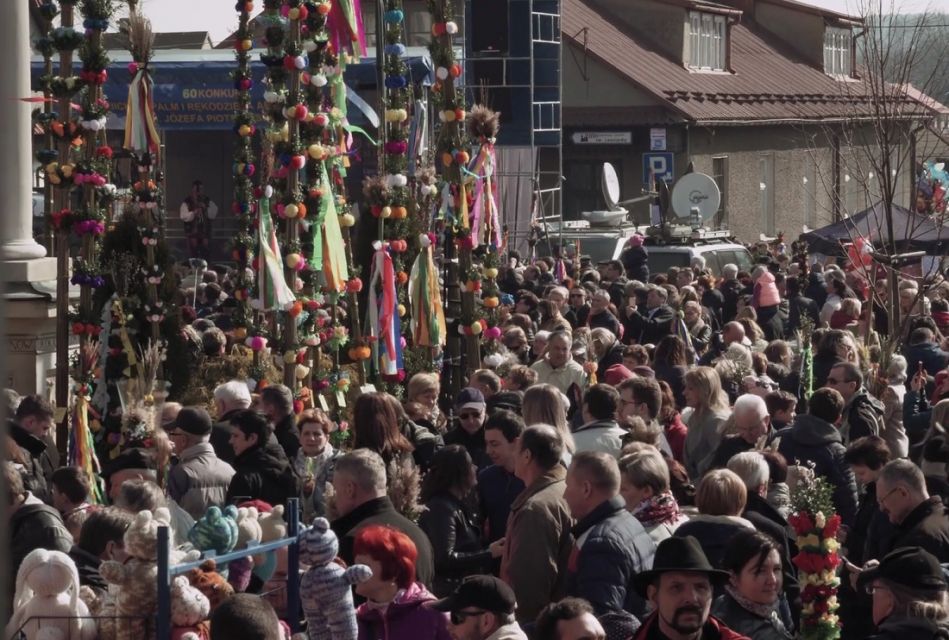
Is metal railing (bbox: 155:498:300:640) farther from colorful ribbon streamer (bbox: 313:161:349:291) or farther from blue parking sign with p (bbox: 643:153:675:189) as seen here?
blue parking sign with p (bbox: 643:153:675:189)

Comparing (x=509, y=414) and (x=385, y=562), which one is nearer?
(x=385, y=562)

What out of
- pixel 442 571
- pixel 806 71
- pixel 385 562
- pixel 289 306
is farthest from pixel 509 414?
pixel 806 71

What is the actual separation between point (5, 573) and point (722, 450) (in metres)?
6.85

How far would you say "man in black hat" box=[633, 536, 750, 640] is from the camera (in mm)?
4355

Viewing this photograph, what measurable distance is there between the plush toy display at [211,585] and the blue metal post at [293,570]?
0.19 meters

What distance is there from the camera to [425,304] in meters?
12.1

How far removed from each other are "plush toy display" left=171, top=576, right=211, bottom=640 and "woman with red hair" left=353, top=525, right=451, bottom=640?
0.56 meters

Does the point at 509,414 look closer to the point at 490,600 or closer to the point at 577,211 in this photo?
the point at 490,600

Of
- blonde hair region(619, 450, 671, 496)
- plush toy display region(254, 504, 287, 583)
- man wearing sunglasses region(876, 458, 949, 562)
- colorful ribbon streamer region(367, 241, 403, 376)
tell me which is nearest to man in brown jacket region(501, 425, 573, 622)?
blonde hair region(619, 450, 671, 496)

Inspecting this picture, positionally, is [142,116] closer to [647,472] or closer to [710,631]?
[647,472]

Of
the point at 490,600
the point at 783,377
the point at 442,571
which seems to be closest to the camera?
the point at 490,600

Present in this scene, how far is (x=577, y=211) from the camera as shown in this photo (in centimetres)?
4316

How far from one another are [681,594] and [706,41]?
144 ft

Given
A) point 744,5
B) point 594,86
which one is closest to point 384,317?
point 594,86
